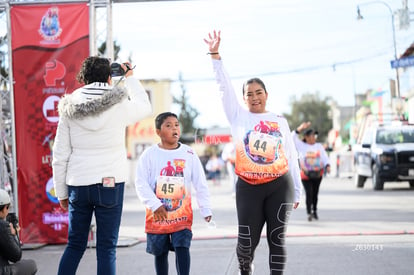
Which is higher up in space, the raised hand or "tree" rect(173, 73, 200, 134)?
"tree" rect(173, 73, 200, 134)

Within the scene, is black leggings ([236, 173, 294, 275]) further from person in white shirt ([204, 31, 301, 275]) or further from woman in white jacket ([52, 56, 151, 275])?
woman in white jacket ([52, 56, 151, 275])

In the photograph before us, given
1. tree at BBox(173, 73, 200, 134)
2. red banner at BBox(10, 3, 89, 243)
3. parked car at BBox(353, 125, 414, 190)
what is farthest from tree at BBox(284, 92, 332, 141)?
red banner at BBox(10, 3, 89, 243)

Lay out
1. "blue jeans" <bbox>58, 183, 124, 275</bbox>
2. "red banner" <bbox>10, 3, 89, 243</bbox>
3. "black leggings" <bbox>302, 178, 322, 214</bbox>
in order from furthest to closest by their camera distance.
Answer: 1. "black leggings" <bbox>302, 178, 322, 214</bbox>
2. "red banner" <bbox>10, 3, 89, 243</bbox>
3. "blue jeans" <bbox>58, 183, 124, 275</bbox>

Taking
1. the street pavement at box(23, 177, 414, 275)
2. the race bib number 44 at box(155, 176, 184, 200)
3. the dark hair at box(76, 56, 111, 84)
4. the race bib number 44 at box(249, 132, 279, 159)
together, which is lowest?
the street pavement at box(23, 177, 414, 275)

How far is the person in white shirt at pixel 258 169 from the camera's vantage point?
6.02 meters

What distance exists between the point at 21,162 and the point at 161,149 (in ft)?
14.9

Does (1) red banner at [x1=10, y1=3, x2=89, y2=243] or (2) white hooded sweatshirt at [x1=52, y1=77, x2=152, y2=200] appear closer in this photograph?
(2) white hooded sweatshirt at [x1=52, y1=77, x2=152, y2=200]

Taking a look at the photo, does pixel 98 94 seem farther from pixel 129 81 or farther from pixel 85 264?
pixel 85 264

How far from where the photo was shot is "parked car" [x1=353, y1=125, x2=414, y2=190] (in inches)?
848

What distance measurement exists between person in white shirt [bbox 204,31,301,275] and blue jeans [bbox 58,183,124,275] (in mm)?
1092

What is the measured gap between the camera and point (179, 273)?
609 cm

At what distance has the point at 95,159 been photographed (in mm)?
5738

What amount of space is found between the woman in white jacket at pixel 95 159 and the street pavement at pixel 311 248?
2198mm

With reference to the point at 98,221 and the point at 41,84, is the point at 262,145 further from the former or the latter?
the point at 41,84
